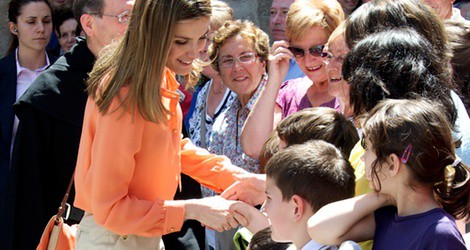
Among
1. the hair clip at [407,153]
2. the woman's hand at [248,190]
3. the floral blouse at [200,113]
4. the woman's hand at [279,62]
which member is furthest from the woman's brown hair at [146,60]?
the floral blouse at [200,113]

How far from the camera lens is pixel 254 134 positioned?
3834 millimetres

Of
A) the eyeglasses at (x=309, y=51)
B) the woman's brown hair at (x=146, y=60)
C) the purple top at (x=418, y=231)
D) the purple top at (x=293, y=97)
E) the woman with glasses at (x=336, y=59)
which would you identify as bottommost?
the purple top at (x=293, y=97)

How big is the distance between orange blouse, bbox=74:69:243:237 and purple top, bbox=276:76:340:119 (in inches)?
42.3

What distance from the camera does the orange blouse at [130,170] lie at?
8.70 feet

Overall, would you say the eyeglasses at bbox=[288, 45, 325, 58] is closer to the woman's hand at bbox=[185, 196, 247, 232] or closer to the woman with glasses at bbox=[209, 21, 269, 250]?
the woman with glasses at bbox=[209, 21, 269, 250]

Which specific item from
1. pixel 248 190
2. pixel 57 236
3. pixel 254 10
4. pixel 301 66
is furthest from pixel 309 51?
pixel 254 10

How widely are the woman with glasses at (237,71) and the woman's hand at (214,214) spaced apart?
118cm

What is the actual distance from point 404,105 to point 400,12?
49cm

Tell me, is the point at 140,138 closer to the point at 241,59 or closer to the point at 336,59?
the point at 336,59

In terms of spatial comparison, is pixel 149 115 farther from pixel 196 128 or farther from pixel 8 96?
pixel 8 96

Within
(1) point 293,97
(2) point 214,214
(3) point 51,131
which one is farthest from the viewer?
(1) point 293,97

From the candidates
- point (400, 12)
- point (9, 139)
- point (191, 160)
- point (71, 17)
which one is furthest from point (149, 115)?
point (71, 17)

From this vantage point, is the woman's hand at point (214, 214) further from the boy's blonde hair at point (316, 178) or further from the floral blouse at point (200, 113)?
the floral blouse at point (200, 113)

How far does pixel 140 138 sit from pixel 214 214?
389 millimetres
